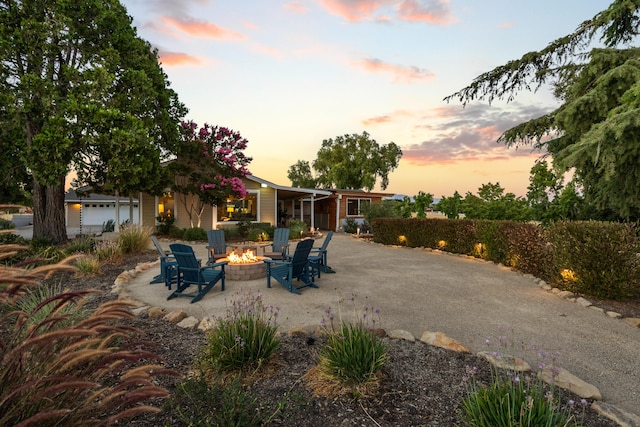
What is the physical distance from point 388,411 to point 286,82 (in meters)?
11.8

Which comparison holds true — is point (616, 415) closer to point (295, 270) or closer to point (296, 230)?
point (295, 270)

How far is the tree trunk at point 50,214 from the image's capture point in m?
12.4

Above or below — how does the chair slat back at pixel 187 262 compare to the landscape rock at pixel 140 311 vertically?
above

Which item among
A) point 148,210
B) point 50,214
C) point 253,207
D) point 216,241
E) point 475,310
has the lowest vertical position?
point 475,310

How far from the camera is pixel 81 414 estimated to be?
1.60 metres

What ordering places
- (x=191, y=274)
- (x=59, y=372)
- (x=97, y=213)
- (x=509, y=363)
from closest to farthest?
(x=59, y=372) < (x=509, y=363) < (x=191, y=274) < (x=97, y=213)

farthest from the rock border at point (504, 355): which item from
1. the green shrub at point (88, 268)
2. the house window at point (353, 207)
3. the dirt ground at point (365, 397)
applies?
the house window at point (353, 207)

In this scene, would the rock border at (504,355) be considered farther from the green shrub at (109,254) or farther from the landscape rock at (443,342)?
the green shrub at (109,254)

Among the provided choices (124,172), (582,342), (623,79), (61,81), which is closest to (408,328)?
(582,342)

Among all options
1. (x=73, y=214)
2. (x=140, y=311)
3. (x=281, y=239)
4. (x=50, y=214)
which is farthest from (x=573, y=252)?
(x=73, y=214)

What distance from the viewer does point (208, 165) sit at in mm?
16938

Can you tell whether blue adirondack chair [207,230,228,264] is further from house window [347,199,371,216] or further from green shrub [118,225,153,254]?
house window [347,199,371,216]

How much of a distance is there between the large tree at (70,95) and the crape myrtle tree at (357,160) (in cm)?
2619

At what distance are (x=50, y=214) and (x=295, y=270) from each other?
1157 centimetres
